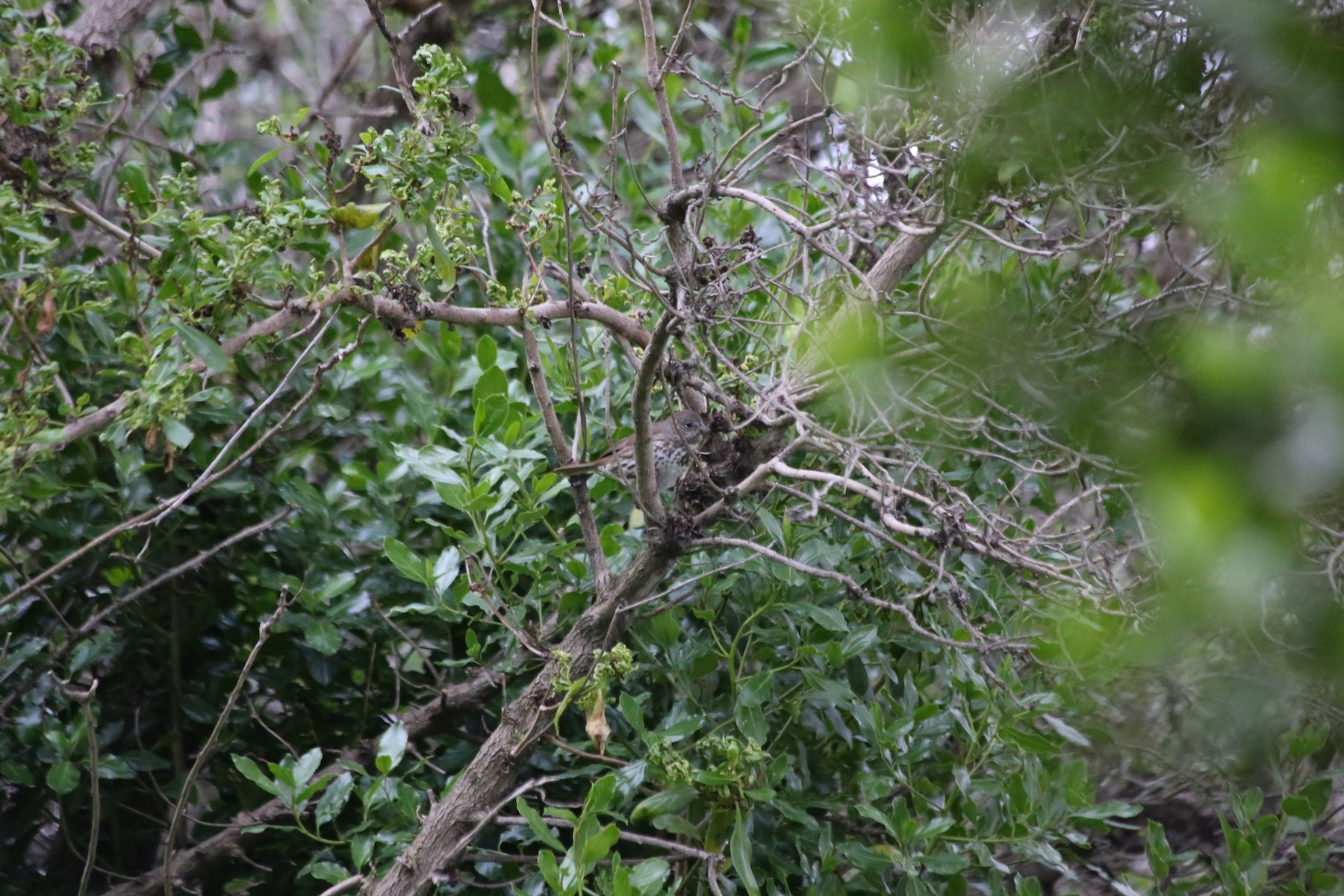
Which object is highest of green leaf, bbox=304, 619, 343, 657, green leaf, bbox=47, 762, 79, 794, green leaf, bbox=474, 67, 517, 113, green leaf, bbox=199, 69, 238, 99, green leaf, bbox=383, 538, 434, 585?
green leaf, bbox=199, 69, 238, 99

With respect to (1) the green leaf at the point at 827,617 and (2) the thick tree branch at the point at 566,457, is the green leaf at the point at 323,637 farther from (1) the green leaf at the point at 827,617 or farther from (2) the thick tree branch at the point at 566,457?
(1) the green leaf at the point at 827,617

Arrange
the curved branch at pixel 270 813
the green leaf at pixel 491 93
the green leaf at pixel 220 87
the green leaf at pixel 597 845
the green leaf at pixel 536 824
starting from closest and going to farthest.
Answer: the green leaf at pixel 597 845
the green leaf at pixel 536 824
the curved branch at pixel 270 813
the green leaf at pixel 220 87
the green leaf at pixel 491 93

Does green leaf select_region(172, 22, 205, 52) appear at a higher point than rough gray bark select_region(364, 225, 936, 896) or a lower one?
higher

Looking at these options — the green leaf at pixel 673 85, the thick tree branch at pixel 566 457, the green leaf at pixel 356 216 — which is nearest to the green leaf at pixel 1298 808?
the thick tree branch at pixel 566 457

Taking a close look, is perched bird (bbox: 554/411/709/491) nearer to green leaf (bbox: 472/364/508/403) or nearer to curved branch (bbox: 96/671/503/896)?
green leaf (bbox: 472/364/508/403)

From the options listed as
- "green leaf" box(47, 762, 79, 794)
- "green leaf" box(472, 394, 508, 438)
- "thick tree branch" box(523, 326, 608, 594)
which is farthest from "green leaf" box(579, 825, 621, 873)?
"green leaf" box(47, 762, 79, 794)

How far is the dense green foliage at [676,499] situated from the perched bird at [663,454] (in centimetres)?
7

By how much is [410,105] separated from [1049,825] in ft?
6.82

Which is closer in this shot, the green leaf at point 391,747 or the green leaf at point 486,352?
the green leaf at point 391,747

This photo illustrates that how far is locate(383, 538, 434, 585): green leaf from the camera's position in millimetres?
2539

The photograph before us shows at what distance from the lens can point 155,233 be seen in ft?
11.2

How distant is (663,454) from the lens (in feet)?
13.6

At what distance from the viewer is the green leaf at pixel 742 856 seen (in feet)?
7.14

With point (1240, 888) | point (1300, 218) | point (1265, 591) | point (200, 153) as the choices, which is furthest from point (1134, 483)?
point (200, 153)
